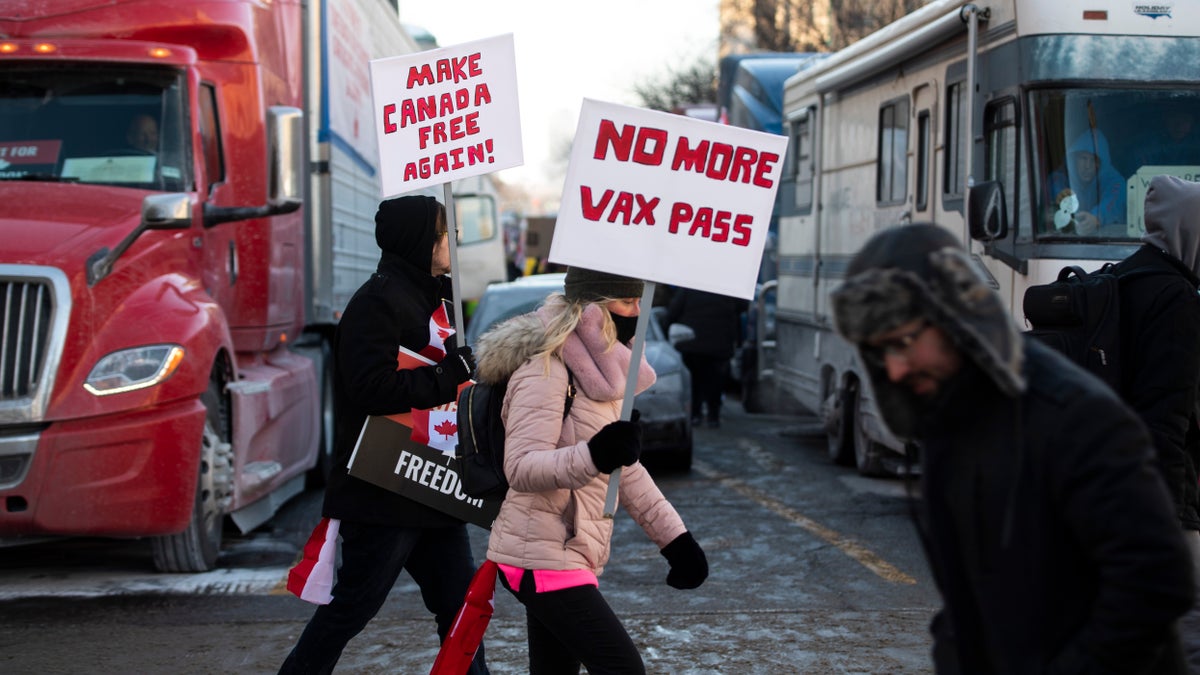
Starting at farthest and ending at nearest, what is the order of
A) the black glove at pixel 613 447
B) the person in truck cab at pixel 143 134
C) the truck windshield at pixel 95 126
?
the person in truck cab at pixel 143 134, the truck windshield at pixel 95 126, the black glove at pixel 613 447

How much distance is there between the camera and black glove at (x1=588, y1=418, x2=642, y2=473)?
12.5ft

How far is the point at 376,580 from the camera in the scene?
4.70m

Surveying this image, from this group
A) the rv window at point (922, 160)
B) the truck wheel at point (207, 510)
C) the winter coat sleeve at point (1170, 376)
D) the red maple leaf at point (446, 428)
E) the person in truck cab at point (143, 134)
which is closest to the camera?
the winter coat sleeve at point (1170, 376)

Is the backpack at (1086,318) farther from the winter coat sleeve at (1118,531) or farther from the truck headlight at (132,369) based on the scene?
the truck headlight at (132,369)

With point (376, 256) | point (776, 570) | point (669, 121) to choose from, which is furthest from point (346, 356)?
point (376, 256)

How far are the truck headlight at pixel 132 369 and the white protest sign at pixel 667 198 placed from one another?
3.72m

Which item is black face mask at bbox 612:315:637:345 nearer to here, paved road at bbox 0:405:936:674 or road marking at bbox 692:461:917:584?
paved road at bbox 0:405:936:674

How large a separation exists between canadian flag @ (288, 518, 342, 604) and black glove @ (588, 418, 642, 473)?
1.31m

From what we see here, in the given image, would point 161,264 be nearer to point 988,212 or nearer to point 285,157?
point 285,157

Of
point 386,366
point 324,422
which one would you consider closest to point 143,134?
point 324,422

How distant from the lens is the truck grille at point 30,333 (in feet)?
23.4

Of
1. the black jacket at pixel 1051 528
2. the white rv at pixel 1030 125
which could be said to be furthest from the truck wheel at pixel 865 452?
the black jacket at pixel 1051 528

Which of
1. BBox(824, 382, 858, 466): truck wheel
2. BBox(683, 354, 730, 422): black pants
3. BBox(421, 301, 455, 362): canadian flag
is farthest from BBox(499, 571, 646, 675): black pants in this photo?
BBox(683, 354, 730, 422): black pants

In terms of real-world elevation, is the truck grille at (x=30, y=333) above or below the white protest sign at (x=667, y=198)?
below
